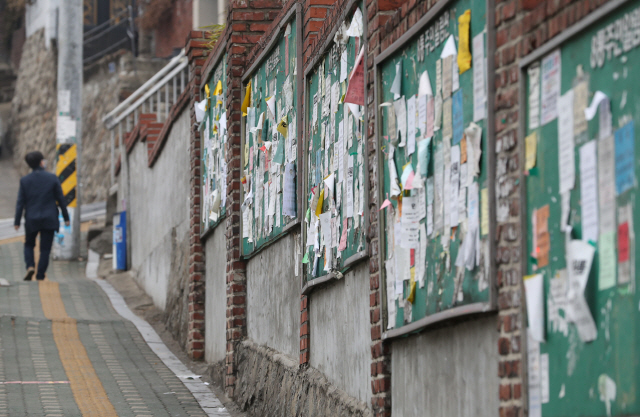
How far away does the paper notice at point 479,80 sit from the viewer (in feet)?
13.5

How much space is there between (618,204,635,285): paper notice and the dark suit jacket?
12803 millimetres

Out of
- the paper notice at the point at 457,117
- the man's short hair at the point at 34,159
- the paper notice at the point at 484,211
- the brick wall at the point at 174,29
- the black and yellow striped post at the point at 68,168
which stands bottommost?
the paper notice at the point at 484,211

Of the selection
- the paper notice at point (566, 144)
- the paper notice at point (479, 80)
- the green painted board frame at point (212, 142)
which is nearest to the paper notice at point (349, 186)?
the paper notice at point (479, 80)

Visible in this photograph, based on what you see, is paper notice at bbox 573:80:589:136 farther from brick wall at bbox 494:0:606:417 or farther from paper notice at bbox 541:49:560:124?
brick wall at bbox 494:0:606:417

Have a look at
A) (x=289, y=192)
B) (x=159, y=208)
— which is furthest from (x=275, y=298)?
(x=159, y=208)

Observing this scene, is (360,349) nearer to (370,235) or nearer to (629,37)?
(370,235)

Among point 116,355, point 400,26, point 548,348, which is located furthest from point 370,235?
point 116,355

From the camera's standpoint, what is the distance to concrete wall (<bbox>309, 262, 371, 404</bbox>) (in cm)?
581

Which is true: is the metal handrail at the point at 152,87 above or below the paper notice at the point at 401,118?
above

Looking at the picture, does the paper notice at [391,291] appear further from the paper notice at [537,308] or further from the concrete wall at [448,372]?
the paper notice at [537,308]

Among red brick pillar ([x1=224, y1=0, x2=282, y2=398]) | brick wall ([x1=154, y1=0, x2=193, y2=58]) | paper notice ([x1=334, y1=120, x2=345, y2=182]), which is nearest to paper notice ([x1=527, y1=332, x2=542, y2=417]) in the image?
paper notice ([x1=334, y1=120, x2=345, y2=182])

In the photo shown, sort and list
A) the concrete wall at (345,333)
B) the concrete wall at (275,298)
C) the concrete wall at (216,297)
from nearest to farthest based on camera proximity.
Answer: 1. the concrete wall at (345,333)
2. the concrete wall at (275,298)
3. the concrete wall at (216,297)

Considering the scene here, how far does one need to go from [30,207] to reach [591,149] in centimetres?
1281

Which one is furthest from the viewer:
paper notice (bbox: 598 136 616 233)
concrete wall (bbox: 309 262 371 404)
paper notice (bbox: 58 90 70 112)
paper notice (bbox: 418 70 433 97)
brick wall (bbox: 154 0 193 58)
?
brick wall (bbox: 154 0 193 58)
